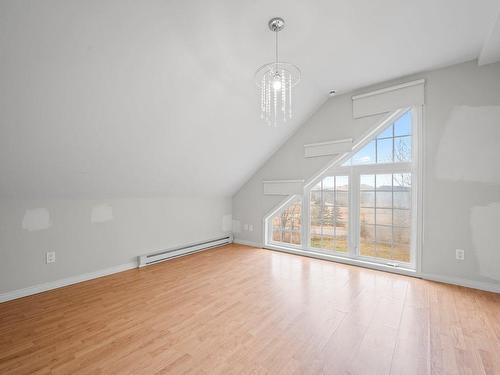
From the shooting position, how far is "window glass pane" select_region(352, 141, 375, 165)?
3510 millimetres

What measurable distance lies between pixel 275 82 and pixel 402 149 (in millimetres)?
2289

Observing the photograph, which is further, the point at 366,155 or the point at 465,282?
the point at 366,155

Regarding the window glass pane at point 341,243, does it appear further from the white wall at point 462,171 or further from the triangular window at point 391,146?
the triangular window at point 391,146

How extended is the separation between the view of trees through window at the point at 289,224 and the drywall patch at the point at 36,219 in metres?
3.43

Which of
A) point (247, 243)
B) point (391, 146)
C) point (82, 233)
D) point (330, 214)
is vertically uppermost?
point (391, 146)

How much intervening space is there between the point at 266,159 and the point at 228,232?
1785 millimetres

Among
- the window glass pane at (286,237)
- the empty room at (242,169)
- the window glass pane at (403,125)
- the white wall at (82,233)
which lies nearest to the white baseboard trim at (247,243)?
the window glass pane at (286,237)

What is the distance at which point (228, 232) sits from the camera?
4996 mm

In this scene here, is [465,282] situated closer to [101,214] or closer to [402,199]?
[402,199]

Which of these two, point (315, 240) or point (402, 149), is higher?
point (402, 149)

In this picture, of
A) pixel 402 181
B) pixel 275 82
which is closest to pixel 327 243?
pixel 402 181

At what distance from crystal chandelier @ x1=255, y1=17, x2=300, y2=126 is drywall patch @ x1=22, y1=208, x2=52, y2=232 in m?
2.87

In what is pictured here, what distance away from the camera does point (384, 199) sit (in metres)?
3.39

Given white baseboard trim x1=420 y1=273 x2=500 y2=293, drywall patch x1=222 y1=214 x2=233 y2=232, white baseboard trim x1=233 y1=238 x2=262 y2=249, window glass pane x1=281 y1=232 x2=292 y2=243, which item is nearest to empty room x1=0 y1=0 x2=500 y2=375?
white baseboard trim x1=420 y1=273 x2=500 y2=293
